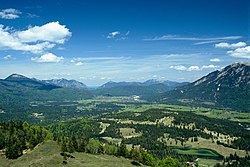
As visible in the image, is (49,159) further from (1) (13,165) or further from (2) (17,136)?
(2) (17,136)

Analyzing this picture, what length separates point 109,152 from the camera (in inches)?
6875

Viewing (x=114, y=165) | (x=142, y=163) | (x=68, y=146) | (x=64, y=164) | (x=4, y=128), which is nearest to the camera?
(x=64, y=164)

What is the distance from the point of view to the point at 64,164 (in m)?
129

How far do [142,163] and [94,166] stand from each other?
42.4 m

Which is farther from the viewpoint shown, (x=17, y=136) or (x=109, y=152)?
(x=109, y=152)

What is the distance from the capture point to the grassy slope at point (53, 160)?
424ft

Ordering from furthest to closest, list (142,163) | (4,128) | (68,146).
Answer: (4,128) → (142,163) → (68,146)

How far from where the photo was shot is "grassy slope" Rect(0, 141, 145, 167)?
129 metres

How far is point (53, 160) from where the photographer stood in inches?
5143

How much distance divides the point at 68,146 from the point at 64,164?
2680 centimetres

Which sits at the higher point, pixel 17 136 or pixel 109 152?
pixel 17 136

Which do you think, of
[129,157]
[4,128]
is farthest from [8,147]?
[129,157]

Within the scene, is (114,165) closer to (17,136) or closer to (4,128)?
(17,136)

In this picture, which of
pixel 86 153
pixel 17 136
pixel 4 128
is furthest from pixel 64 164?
pixel 4 128
